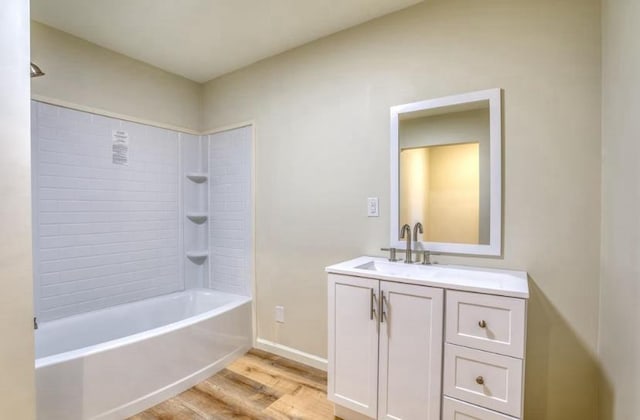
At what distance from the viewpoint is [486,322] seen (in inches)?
51.4

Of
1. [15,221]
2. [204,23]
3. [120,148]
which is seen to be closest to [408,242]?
[15,221]

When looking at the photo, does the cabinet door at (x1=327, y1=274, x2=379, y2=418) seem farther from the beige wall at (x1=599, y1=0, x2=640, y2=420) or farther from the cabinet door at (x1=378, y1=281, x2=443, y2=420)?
the beige wall at (x1=599, y1=0, x2=640, y2=420)

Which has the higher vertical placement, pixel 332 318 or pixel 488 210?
pixel 488 210

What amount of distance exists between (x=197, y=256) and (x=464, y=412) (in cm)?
254

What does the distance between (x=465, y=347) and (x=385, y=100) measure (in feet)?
4.99

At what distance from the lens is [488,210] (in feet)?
5.57

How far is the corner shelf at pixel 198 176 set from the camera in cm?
301

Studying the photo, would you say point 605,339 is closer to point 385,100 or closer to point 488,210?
point 488,210

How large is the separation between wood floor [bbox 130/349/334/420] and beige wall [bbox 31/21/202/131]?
223 centimetres

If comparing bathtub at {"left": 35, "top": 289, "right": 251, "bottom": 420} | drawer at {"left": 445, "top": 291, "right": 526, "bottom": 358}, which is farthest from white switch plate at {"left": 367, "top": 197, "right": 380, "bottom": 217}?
bathtub at {"left": 35, "top": 289, "right": 251, "bottom": 420}

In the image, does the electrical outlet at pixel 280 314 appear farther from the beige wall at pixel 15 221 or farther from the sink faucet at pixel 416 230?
the beige wall at pixel 15 221

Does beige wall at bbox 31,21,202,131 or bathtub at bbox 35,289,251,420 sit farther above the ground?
beige wall at bbox 31,21,202,131

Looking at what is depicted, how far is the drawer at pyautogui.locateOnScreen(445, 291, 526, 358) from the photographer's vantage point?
1239mm

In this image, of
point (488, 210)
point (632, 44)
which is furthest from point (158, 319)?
point (632, 44)
